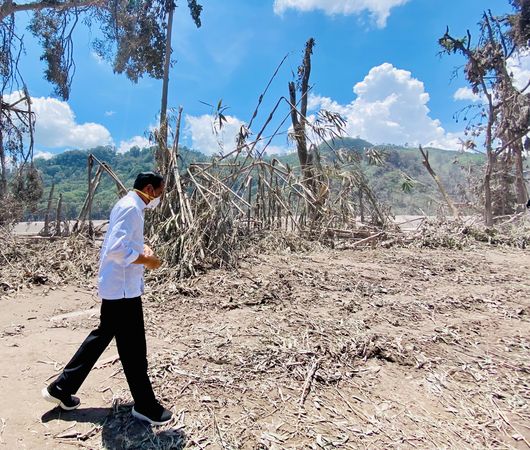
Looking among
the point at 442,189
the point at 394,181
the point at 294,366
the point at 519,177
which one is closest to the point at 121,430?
the point at 294,366

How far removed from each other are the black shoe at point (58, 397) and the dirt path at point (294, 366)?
55 mm

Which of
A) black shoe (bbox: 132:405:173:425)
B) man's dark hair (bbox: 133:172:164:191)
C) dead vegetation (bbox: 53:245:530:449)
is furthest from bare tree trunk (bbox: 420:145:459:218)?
black shoe (bbox: 132:405:173:425)

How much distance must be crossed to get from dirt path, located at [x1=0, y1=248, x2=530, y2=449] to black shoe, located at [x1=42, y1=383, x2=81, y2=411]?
55mm

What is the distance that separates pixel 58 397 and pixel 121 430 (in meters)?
0.41

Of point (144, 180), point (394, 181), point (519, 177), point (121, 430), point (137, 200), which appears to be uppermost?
point (519, 177)

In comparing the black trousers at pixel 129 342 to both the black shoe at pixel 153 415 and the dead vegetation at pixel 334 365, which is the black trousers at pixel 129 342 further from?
the dead vegetation at pixel 334 365

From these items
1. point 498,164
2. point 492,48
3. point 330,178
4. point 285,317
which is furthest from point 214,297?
point 498,164

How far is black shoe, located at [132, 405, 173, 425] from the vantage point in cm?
208

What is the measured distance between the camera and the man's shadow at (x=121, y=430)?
1962mm

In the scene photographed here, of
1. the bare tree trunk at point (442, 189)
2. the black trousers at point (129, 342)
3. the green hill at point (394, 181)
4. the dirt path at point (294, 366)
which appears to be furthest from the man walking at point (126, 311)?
the bare tree trunk at point (442, 189)

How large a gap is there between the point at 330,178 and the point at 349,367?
5454mm

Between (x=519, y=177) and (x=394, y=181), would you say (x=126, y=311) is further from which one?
(x=519, y=177)

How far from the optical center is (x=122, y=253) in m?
2.02

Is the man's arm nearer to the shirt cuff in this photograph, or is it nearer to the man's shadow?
the shirt cuff
